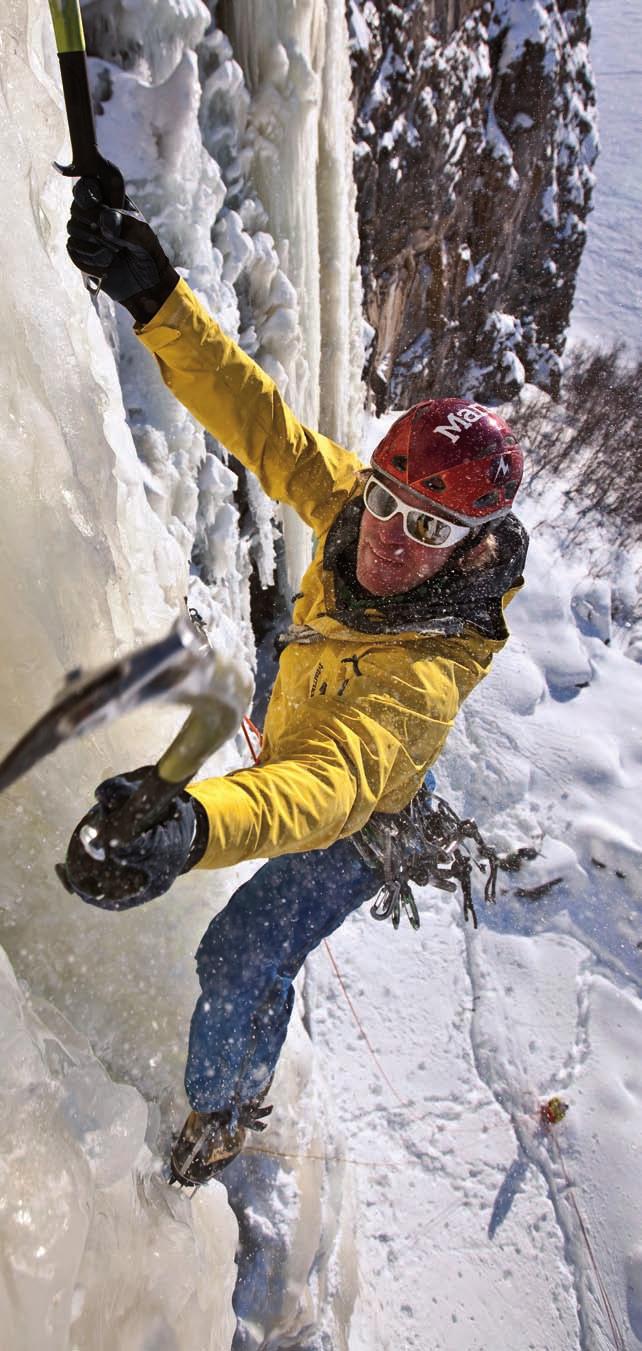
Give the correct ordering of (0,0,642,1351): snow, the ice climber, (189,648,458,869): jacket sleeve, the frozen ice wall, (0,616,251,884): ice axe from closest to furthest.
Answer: (0,616,251,884): ice axe < (189,648,458,869): jacket sleeve < the frozen ice wall < (0,0,642,1351): snow < the ice climber

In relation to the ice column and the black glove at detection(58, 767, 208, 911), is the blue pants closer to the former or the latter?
the black glove at detection(58, 767, 208, 911)

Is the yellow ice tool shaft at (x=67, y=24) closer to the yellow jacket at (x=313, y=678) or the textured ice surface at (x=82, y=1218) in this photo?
the yellow jacket at (x=313, y=678)

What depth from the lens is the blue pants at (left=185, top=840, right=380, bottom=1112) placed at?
6.56 feet

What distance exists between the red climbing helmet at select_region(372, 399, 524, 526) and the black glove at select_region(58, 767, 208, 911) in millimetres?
1239

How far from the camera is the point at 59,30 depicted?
1300mm

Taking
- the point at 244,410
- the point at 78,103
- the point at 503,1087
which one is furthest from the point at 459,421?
the point at 503,1087

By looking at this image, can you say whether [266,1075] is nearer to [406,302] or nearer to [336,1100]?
[336,1100]

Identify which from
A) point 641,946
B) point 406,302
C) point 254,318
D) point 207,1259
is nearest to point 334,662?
point 207,1259

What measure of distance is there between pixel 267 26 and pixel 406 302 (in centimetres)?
876

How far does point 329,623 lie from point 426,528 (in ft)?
1.18

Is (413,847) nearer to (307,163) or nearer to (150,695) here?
(150,695)

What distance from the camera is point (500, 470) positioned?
6.41 ft

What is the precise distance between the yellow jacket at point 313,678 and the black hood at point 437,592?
15mm

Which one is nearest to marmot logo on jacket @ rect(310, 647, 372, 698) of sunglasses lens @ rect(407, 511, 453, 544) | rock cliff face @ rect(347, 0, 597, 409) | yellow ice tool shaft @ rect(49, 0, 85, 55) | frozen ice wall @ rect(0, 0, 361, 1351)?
sunglasses lens @ rect(407, 511, 453, 544)
